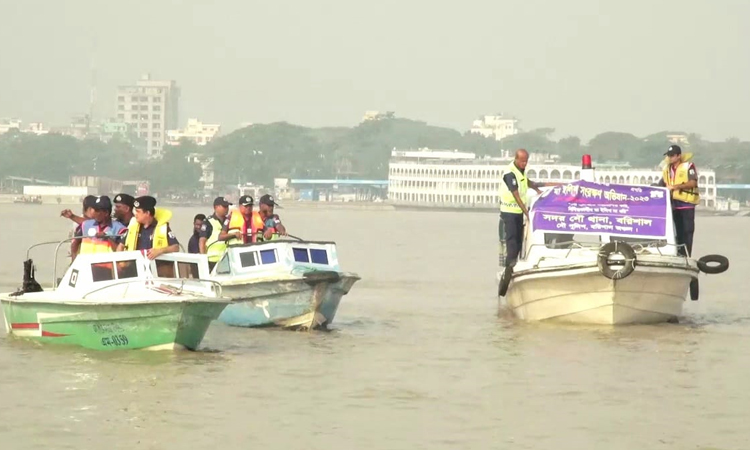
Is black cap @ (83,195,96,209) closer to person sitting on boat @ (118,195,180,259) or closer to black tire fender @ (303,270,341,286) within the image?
person sitting on boat @ (118,195,180,259)

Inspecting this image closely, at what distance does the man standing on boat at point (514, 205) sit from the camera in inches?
1047

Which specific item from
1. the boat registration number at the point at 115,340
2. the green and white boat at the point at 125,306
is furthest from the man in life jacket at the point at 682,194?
the boat registration number at the point at 115,340

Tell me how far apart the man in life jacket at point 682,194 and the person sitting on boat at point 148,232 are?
29.1ft

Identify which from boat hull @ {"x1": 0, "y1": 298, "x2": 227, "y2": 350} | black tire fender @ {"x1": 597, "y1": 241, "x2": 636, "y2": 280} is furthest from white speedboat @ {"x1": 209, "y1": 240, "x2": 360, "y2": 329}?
black tire fender @ {"x1": 597, "y1": 241, "x2": 636, "y2": 280}

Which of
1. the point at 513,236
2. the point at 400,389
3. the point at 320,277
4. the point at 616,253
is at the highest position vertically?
the point at 513,236

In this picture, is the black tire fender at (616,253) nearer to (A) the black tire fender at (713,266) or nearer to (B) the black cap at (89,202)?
(A) the black tire fender at (713,266)

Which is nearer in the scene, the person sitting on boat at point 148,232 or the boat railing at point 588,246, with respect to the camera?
the person sitting on boat at point 148,232

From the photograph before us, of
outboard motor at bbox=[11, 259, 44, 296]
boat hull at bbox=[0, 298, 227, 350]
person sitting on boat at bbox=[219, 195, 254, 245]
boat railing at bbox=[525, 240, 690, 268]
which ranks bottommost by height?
boat hull at bbox=[0, 298, 227, 350]

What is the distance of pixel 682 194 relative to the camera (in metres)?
26.9

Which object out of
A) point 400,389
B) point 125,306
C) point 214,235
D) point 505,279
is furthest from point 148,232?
point 505,279

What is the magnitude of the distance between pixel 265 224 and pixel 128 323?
221 inches

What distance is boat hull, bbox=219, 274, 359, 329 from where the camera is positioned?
24.3m

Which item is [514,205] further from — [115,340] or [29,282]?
[115,340]

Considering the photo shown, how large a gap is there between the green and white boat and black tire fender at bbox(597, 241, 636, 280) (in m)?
5.75
